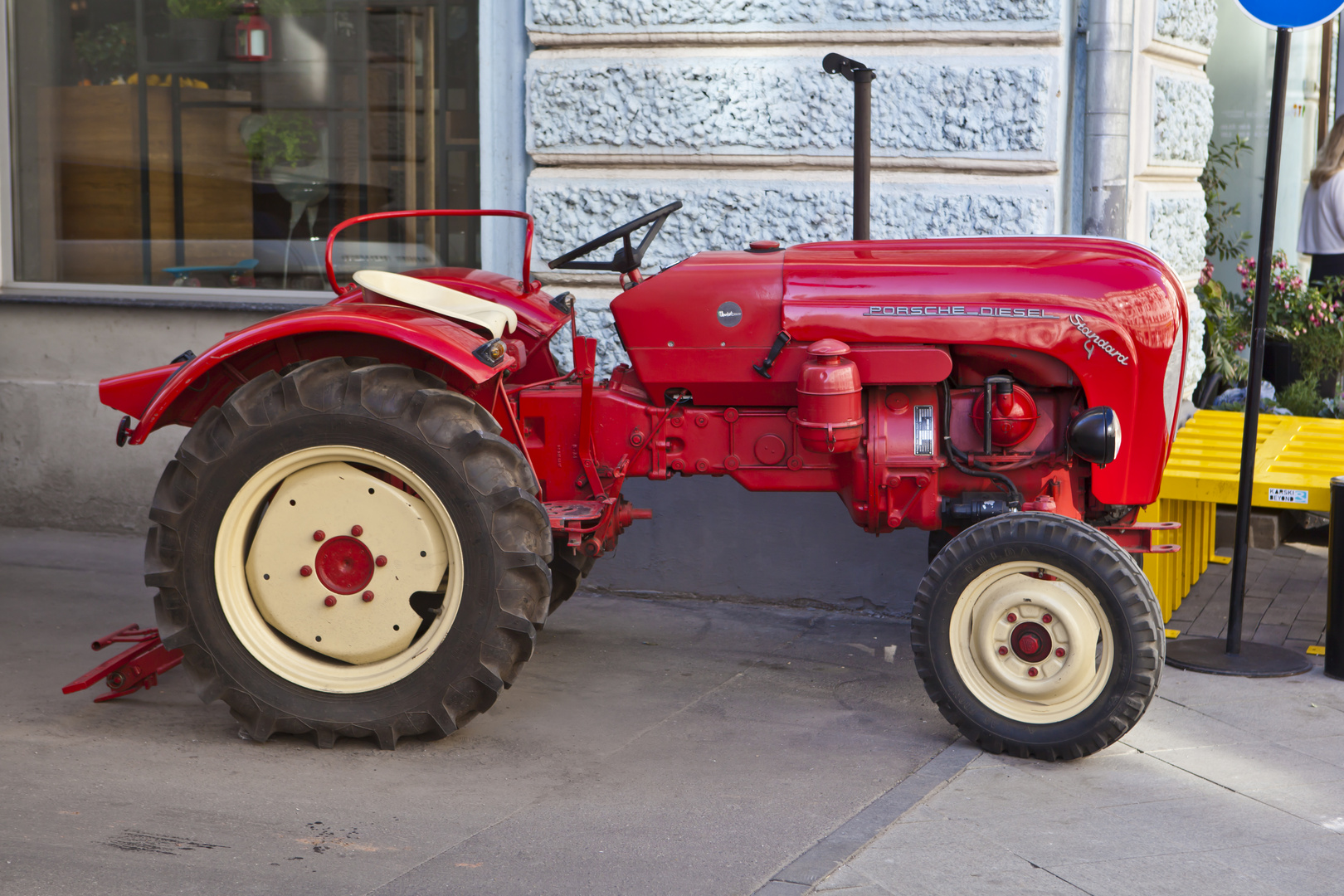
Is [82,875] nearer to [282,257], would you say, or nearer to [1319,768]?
[1319,768]

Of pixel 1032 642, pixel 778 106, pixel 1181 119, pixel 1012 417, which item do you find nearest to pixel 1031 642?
pixel 1032 642

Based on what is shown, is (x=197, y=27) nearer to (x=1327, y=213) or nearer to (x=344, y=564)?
(x=344, y=564)

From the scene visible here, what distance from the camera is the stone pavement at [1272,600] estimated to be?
15.7ft

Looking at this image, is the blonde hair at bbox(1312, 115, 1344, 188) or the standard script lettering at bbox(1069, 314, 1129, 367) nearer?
the standard script lettering at bbox(1069, 314, 1129, 367)

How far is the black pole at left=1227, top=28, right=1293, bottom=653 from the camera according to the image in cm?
428

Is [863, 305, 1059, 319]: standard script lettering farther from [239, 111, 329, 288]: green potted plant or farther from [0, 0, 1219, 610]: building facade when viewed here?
[239, 111, 329, 288]: green potted plant

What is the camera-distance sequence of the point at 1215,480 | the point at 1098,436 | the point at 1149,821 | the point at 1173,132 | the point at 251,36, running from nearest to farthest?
the point at 1149,821 < the point at 1098,436 < the point at 1215,480 < the point at 1173,132 < the point at 251,36

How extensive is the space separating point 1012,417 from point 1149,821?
3.71ft

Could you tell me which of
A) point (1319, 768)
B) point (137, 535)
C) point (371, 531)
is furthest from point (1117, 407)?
point (137, 535)

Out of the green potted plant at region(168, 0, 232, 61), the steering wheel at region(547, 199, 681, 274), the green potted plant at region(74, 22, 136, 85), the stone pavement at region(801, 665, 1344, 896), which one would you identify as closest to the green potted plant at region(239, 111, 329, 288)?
the green potted plant at region(168, 0, 232, 61)

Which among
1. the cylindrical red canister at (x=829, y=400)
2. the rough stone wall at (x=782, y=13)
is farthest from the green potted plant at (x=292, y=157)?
the cylindrical red canister at (x=829, y=400)

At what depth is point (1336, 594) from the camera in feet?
13.9

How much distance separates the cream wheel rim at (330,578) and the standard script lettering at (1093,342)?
1769 mm

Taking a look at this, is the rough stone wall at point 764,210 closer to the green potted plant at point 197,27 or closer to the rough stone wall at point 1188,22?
the rough stone wall at point 1188,22
